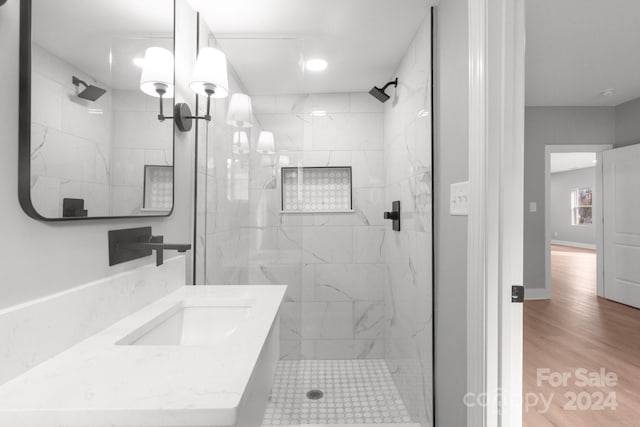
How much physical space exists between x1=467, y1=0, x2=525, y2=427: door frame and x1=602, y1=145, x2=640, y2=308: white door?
3.95 meters

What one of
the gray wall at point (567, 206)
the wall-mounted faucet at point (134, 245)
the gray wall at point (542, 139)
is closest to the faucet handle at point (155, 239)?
the wall-mounted faucet at point (134, 245)

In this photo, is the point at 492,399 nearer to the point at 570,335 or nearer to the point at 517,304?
the point at 517,304

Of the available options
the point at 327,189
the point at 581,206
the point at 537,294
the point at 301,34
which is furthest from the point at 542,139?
the point at 581,206

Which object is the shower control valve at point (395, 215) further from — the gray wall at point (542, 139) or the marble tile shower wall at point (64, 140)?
the gray wall at point (542, 139)

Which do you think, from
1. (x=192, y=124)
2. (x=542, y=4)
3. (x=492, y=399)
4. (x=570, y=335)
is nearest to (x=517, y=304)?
(x=492, y=399)

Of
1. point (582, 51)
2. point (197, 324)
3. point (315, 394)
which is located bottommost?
point (315, 394)

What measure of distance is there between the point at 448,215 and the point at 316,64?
56.0 inches

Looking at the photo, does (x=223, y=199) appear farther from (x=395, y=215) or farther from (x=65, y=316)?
(x=395, y=215)

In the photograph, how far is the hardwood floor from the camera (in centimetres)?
183

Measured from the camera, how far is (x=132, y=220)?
1138 mm

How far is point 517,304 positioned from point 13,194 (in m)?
1.51

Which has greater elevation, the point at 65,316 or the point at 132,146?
the point at 132,146

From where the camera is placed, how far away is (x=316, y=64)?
217 cm

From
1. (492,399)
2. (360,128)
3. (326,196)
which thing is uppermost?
(360,128)
